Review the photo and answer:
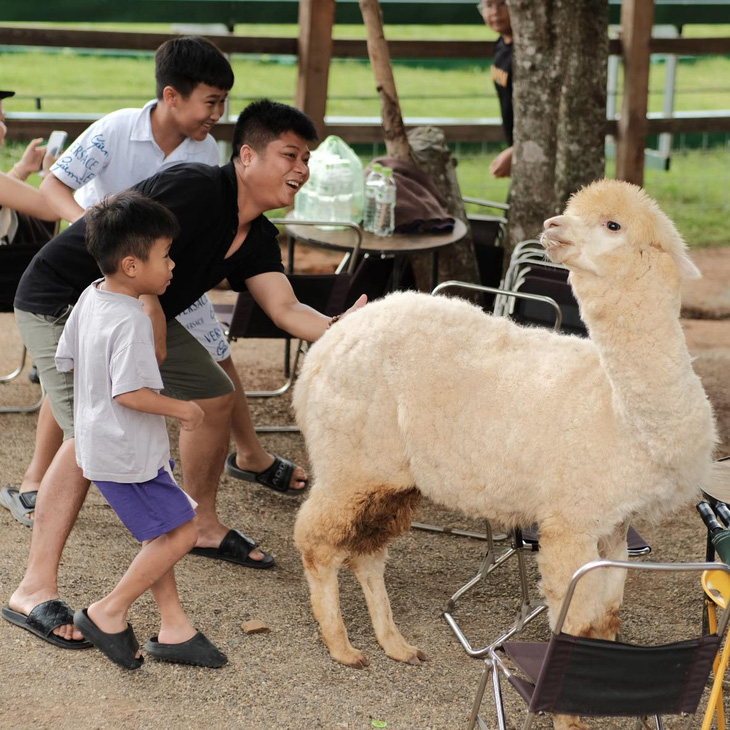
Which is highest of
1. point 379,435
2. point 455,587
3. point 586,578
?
point 379,435

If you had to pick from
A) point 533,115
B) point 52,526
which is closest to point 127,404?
point 52,526

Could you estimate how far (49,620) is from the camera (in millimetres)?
3357

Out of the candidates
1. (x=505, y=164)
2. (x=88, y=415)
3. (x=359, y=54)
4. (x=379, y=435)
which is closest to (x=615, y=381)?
(x=379, y=435)

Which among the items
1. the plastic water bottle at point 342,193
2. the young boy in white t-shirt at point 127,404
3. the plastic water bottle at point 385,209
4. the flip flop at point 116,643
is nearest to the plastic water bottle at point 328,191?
the plastic water bottle at point 342,193

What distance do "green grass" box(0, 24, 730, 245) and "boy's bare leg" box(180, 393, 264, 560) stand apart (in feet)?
15.3

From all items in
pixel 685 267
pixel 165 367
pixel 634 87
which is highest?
pixel 634 87

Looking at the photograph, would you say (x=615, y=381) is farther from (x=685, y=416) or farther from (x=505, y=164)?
(x=505, y=164)

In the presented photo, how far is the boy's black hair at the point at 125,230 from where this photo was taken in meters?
3.01

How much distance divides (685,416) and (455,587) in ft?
4.87

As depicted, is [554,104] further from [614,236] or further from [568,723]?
[568,723]

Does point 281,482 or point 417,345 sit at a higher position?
point 417,345

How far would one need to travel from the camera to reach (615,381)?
2.82 m

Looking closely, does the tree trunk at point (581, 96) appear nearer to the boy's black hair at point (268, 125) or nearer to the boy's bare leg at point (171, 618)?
the boy's black hair at point (268, 125)

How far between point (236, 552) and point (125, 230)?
1496 millimetres
